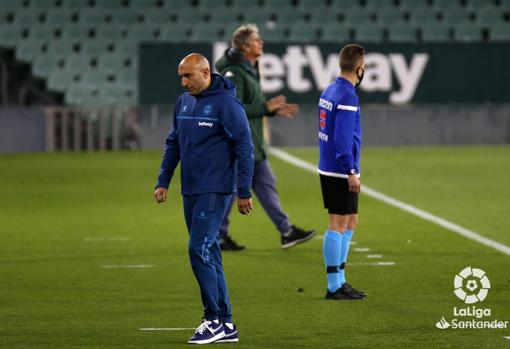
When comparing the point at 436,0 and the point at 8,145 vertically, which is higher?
the point at 436,0

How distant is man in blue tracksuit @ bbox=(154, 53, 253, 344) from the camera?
8.41 m

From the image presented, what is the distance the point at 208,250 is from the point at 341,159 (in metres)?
1.82

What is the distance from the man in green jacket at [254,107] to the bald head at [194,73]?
411 centimetres

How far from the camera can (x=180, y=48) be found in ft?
85.0

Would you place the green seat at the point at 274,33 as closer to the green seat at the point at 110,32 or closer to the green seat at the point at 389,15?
the green seat at the point at 389,15

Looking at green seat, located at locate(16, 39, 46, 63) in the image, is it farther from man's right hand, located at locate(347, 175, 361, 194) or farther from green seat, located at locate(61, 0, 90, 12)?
man's right hand, located at locate(347, 175, 361, 194)

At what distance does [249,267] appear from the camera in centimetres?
1191

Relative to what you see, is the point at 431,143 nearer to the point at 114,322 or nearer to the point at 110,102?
the point at 110,102

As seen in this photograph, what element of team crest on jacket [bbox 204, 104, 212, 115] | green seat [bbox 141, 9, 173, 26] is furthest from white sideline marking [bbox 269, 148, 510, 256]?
green seat [bbox 141, 9, 173, 26]

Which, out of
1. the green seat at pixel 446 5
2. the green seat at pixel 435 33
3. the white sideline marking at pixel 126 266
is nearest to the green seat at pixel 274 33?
the green seat at pixel 435 33

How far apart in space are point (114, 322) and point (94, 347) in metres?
0.91

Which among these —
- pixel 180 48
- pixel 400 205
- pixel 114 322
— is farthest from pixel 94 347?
pixel 180 48

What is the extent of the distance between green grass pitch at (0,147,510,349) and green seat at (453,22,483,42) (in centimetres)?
777

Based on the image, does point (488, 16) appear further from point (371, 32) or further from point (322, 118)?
point (322, 118)
